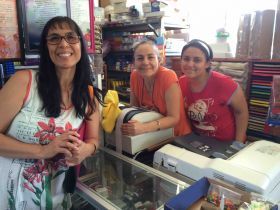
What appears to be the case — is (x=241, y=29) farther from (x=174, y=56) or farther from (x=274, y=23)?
(x=174, y=56)

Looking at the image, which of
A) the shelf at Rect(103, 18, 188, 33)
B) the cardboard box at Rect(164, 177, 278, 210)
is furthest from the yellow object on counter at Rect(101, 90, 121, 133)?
the shelf at Rect(103, 18, 188, 33)

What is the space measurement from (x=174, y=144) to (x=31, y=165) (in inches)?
28.4

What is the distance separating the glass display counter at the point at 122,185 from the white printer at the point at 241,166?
7cm

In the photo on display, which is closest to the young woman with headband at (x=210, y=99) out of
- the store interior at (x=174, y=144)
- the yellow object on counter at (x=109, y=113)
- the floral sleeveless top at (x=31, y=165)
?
the store interior at (x=174, y=144)

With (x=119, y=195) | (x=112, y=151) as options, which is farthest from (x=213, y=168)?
(x=112, y=151)

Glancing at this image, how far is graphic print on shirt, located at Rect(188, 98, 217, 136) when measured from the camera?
1718 millimetres

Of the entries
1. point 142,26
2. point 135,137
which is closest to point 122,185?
point 135,137

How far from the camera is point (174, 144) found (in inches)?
54.4

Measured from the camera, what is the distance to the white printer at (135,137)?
138cm

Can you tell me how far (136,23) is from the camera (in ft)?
9.07

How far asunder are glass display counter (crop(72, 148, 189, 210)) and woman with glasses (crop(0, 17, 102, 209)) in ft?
0.41

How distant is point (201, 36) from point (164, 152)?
2.36m

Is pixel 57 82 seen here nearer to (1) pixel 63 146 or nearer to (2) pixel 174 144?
(1) pixel 63 146

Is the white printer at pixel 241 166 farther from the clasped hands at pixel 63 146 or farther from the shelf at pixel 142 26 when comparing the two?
the shelf at pixel 142 26
